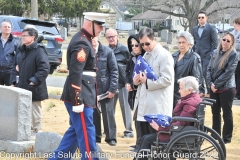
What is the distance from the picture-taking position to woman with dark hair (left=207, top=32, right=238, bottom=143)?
8.41 meters

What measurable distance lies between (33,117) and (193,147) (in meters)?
3.27

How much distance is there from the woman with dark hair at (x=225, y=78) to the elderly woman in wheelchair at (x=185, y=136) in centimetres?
208

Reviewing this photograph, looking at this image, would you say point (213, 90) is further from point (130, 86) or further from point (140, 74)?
point (140, 74)

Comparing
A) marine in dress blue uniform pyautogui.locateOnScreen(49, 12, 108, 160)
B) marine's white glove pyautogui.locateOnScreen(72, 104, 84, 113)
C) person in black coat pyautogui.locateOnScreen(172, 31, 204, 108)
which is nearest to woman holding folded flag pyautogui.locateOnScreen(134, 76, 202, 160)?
marine in dress blue uniform pyautogui.locateOnScreen(49, 12, 108, 160)

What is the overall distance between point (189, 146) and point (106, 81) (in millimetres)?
2713

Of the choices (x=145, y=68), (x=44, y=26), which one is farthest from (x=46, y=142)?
(x=44, y=26)

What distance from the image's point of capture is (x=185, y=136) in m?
6.04

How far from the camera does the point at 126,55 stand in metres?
9.20

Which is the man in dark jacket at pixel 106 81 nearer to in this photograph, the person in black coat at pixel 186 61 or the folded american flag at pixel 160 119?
the person in black coat at pixel 186 61

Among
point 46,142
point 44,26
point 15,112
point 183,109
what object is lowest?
point 46,142

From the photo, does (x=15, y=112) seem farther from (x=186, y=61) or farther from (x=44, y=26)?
(x=44, y=26)

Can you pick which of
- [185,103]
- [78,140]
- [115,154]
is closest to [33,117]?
[115,154]

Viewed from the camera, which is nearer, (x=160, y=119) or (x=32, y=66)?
(x=160, y=119)

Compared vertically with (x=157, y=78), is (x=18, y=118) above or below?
below
